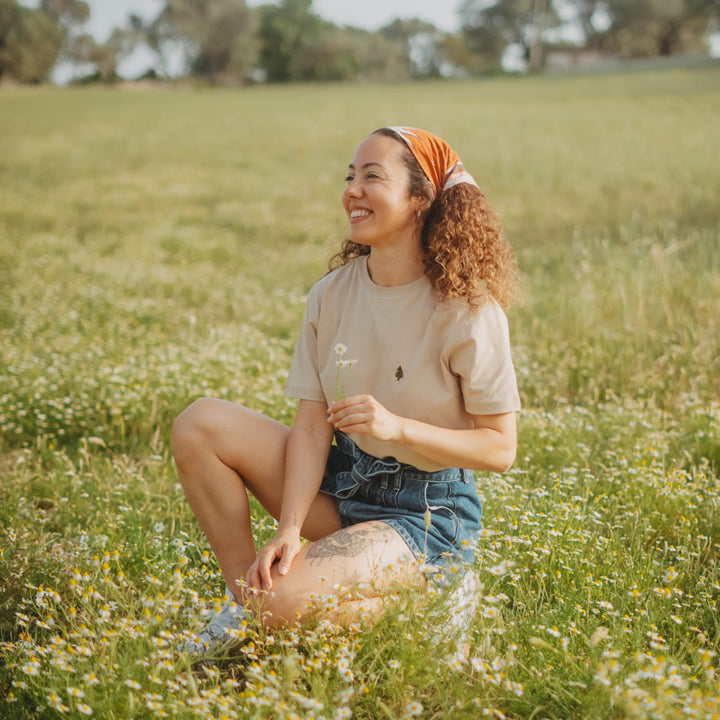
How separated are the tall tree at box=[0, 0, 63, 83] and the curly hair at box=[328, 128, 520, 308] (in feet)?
261

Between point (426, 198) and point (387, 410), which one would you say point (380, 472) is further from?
point (426, 198)

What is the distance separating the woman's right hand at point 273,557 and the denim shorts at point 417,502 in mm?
291

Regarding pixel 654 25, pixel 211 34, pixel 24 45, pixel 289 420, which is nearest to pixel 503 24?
pixel 654 25

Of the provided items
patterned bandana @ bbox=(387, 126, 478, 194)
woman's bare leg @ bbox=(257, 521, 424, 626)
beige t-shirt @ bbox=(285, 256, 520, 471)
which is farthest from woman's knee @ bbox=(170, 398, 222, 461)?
A: patterned bandana @ bbox=(387, 126, 478, 194)

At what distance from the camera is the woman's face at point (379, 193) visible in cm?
278

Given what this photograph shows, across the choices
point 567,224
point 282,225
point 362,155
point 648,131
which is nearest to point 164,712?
point 362,155

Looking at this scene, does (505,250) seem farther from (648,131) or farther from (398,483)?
(648,131)

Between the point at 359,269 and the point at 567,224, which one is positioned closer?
the point at 359,269

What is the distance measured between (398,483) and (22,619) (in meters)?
1.35

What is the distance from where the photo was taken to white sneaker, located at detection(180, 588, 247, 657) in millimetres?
2391

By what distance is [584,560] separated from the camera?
9.43 ft

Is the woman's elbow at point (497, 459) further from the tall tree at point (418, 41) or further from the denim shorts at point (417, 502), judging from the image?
the tall tree at point (418, 41)

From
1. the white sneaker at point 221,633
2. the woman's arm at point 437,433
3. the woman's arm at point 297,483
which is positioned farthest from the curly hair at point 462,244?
the white sneaker at point 221,633

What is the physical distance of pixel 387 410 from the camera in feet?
8.52
